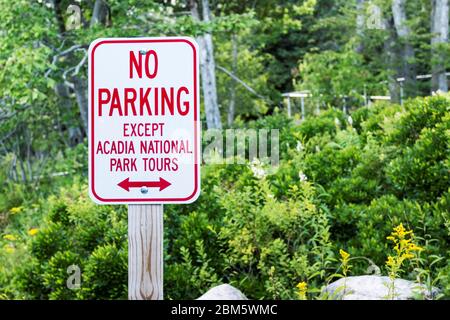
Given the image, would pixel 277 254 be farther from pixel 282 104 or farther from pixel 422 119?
pixel 282 104

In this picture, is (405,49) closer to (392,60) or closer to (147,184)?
(392,60)

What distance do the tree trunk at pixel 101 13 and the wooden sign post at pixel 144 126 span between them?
1068 cm

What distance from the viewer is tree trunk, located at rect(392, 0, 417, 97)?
18.4 metres

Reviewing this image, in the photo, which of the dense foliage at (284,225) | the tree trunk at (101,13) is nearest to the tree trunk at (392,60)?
the tree trunk at (101,13)

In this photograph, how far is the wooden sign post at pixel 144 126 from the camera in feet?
10.8

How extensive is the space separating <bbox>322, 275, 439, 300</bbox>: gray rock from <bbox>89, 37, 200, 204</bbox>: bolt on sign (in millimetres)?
1969

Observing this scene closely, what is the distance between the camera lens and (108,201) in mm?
3324

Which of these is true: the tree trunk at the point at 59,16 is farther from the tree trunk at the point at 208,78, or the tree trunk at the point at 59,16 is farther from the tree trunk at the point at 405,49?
the tree trunk at the point at 405,49

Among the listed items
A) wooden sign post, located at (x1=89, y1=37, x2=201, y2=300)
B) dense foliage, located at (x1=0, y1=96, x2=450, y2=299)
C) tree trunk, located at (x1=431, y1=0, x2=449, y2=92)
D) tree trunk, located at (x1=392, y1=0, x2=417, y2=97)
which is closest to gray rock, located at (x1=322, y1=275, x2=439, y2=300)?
dense foliage, located at (x1=0, y1=96, x2=450, y2=299)

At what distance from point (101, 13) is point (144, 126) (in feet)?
39.1

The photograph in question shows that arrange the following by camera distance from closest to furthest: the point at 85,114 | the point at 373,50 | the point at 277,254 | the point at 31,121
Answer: the point at 277,254, the point at 85,114, the point at 31,121, the point at 373,50
